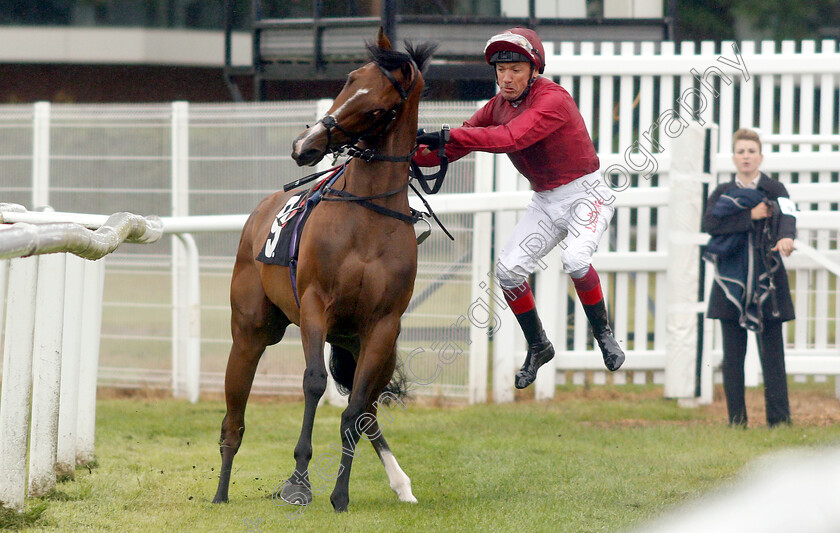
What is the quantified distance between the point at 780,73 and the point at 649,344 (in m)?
2.57

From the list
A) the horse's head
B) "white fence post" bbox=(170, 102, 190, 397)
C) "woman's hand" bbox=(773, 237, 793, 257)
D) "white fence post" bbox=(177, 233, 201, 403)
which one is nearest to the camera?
the horse's head

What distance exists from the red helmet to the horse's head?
1.29ft

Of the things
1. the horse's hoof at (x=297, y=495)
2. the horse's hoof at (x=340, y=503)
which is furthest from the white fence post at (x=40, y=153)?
the horse's hoof at (x=340, y=503)

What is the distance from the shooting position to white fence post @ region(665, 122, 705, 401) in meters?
7.52

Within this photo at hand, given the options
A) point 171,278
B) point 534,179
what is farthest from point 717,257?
point 171,278

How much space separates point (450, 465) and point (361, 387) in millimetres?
1479

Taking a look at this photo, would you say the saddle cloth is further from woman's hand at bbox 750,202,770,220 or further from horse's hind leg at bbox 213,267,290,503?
woman's hand at bbox 750,202,770,220

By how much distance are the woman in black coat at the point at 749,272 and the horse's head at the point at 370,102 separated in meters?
3.27

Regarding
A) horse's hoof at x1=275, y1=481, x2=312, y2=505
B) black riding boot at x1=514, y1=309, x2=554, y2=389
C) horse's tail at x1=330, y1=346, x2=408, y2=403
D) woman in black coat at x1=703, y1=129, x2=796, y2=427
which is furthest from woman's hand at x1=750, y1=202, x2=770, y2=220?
horse's hoof at x1=275, y1=481, x2=312, y2=505

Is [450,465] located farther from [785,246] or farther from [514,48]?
[785,246]

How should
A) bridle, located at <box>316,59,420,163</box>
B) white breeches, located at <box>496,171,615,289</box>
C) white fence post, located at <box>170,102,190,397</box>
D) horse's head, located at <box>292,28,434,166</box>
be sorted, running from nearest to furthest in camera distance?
horse's head, located at <box>292,28,434,166</box>
bridle, located at <box>316,59,420,163</box>
white breeches, located at <box>496,171,615,289</box>
white fence post, located at <box>170,102,190,397</box>

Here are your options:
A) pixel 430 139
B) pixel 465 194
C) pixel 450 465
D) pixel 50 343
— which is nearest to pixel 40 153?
pixel 465 194

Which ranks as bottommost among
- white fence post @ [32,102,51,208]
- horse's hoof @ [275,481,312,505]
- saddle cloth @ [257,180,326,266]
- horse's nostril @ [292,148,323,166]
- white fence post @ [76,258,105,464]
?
horse's hoof @ [275,481,312,505]

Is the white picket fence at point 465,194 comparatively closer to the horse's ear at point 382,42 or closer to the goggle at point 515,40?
the goggle at point 515,40
